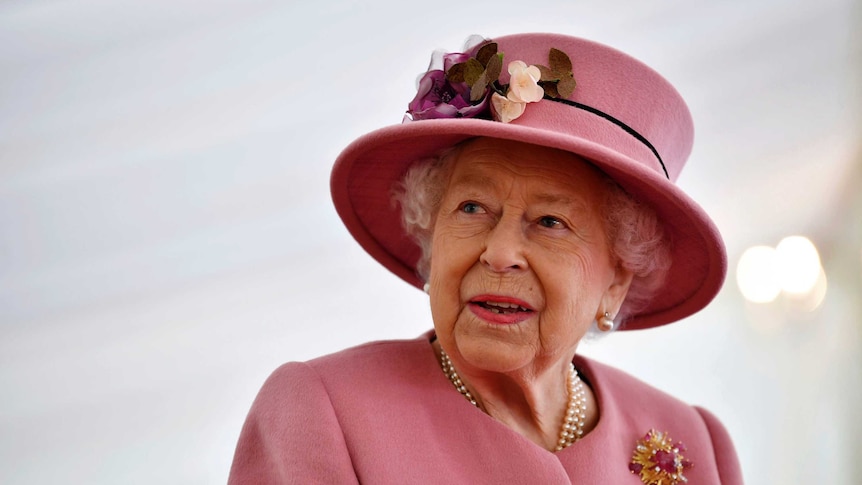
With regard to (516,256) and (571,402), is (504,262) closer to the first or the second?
(516,256)

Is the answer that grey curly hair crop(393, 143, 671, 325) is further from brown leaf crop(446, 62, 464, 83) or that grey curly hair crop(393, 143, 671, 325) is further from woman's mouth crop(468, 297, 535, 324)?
woman's mouth crop(468, 297, 535, 324)

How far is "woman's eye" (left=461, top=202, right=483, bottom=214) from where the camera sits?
6.74 feet

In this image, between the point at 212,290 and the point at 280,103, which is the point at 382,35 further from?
the point at 212,290

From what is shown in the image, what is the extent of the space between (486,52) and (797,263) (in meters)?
2.15

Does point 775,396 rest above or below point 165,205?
below

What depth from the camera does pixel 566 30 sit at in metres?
3.12

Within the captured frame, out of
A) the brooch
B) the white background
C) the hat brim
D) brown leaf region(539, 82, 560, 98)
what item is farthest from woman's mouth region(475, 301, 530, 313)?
the white background

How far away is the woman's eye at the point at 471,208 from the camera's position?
2.05 m

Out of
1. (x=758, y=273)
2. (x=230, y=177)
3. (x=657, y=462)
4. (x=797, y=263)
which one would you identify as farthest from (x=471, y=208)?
(x=797, y=263)

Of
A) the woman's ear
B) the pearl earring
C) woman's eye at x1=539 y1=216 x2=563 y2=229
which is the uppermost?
woman's eye at x1=539 y1=216 x2=563 y2=229

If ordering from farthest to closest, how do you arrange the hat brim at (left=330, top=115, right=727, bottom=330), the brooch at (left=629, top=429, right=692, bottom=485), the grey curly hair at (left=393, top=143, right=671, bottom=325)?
the brooch at (left=629, top=429, right=692, bottom=485) → the grey curly hair at (left=393, top=143, right=671, bottom=325) → the hat brim at (left=330, top=115, right=727, bottom=330)

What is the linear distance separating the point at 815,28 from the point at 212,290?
223cm

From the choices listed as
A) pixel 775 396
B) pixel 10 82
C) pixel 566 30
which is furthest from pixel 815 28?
pixel 10 82

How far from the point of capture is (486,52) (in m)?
2.07
